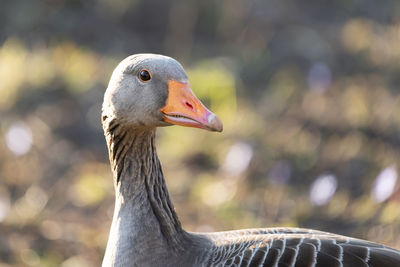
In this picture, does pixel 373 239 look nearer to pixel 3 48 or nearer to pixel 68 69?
pixel 68 69

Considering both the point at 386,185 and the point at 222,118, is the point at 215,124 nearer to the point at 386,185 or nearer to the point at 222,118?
the point at 386,185

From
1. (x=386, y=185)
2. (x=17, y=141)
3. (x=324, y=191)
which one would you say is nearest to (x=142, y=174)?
(x=324, y=191)

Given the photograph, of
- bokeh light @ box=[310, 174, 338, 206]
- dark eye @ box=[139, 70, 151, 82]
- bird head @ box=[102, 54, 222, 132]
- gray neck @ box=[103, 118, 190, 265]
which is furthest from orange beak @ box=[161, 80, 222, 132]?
bokeh light @ box=[310, 174, 338, 206]

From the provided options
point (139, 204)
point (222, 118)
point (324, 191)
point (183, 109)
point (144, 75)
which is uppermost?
point (144, 75)

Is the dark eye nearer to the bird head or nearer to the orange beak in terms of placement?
the bird head

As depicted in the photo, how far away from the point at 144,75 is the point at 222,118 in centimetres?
354

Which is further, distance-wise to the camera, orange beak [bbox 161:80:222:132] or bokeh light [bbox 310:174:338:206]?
bokeh light [bbox 310:174:338:206]

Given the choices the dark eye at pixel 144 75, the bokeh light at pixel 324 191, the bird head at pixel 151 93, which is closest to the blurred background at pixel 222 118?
the bokeh light at pixel 324 191

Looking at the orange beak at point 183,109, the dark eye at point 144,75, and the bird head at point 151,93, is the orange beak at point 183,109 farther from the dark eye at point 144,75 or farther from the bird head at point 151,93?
the dark eye at point 144,75

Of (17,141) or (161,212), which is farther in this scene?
(17,141)

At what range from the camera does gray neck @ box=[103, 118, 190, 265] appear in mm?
3047

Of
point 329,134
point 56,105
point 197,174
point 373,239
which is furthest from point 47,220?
point 329,134

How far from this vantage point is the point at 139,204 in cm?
313

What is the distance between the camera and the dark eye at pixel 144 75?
116 inches
